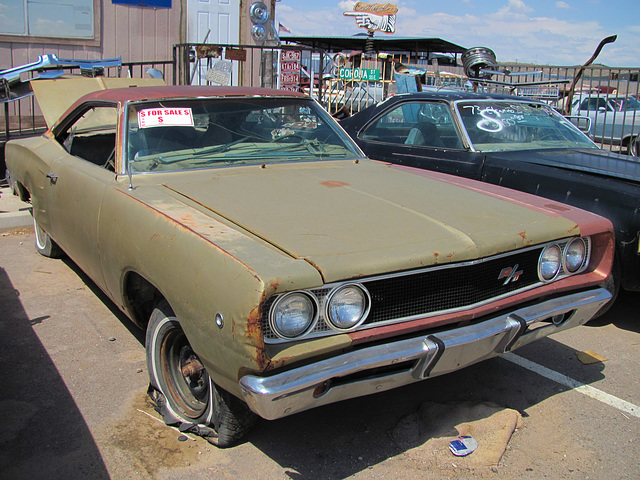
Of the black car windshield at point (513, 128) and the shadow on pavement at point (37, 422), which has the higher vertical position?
the black car windshield at point (513, 128)

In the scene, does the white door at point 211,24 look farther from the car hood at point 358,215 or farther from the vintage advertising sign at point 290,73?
the car hood at point 358,215

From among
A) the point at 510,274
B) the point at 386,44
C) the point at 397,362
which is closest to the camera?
the point at 397,362

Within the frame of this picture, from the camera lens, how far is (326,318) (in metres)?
2.08

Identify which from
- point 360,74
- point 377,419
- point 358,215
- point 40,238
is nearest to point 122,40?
point 360,74

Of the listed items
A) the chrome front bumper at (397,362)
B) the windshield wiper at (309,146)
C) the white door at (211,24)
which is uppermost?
the white door at (211,24)

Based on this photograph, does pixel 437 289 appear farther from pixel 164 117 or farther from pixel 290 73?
pixel 290 73

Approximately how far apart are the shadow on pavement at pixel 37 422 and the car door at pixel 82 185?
58 cm

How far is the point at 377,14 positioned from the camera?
24625 mm

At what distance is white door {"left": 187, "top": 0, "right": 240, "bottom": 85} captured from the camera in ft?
35.5

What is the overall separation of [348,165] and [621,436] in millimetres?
2144

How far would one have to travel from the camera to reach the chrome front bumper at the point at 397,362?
1.95 metres

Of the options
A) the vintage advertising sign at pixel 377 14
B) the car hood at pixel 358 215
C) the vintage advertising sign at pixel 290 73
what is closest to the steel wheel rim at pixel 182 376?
the car hood at pixel 358 215

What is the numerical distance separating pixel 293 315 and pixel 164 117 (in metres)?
1.82

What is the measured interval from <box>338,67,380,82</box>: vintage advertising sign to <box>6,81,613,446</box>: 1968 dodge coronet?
432 inches
